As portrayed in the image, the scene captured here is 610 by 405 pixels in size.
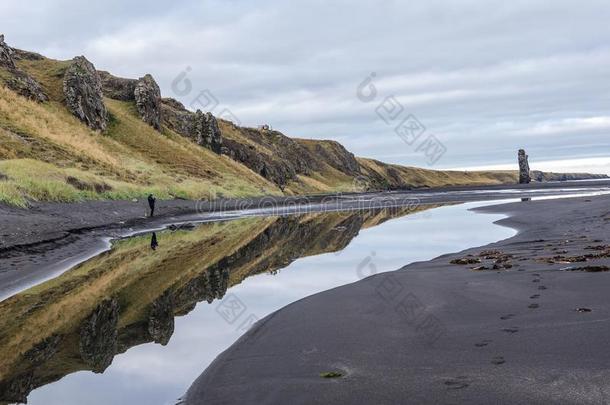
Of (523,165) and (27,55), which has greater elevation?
(27,55)

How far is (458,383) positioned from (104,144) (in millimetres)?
75805

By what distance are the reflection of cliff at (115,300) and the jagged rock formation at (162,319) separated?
0.02 meters

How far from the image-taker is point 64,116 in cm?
7556

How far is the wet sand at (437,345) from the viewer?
229 inches

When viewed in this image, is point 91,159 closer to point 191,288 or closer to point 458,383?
point 191,288

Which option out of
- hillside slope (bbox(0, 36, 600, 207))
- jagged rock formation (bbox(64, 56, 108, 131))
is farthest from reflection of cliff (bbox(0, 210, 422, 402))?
jagged rock formation (bbox(64, 56, 108, 131))

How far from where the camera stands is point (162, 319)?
1045 centimetres

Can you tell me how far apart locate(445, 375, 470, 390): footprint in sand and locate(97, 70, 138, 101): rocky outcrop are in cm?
10168

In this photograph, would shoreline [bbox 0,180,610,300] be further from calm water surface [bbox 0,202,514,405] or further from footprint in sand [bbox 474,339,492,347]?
footprint in sand [bbox 474,339,492,347]

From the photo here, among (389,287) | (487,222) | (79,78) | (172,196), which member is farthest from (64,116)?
(389,287)

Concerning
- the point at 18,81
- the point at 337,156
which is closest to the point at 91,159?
the point at 18,81

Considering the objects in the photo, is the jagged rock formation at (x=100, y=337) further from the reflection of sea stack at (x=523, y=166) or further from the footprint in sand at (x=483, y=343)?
the reflection of sea stack at (x=523, y=166)

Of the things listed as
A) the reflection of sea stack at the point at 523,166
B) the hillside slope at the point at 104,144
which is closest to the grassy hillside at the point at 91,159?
the hillside slope at the point at 104,144

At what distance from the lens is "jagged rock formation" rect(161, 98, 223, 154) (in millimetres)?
107781
